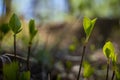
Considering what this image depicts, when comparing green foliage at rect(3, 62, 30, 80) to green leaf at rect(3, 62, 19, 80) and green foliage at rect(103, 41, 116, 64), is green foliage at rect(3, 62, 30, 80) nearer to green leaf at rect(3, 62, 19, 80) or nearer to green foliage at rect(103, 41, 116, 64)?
green leaf at rect(3, 62, 19, 80)

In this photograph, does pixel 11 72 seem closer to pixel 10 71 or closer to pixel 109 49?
pixel 10 71

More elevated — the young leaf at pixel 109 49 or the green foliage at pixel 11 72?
the young leaf at pixel 109 49

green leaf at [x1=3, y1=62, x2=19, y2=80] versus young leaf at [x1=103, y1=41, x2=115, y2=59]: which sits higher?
young leaf at [x1=103, y1=41, x2=115, y2=59]

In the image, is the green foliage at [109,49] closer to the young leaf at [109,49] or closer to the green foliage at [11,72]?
the young leaf at [109,49]

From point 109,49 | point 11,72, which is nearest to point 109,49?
point 109,49

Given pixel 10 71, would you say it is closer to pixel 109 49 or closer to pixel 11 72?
pixel 11 72

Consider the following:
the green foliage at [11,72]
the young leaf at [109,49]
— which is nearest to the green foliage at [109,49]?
the young leaf at [109,49]

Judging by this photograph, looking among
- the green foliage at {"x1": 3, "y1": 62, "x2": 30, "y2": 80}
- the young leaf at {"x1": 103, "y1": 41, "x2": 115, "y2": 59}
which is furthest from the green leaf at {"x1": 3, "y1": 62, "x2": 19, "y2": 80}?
the young leaf at {"x1": 103, "y1": 41, "x2": 115, "y2": 59}

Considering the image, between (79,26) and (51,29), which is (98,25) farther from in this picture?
(51,29)

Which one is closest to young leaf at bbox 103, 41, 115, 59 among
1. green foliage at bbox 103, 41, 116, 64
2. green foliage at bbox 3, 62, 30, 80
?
green foliage at bbox 103, 41, 116, 64

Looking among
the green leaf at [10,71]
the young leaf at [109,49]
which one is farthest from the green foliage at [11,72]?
the young leaf at [109,49]

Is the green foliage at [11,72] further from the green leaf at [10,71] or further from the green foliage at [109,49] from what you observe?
the green foliage at [109,49]

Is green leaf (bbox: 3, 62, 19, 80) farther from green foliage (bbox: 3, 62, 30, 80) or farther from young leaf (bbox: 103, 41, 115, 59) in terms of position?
young leaf (bbox: 103, 41, 115, 59)
